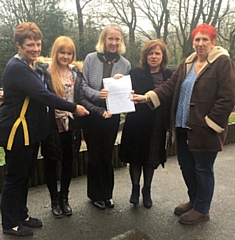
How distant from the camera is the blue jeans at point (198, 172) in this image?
2.82 m

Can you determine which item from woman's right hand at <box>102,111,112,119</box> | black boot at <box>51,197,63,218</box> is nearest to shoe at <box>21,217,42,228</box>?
black boot at <box>51,197,63,218</box>

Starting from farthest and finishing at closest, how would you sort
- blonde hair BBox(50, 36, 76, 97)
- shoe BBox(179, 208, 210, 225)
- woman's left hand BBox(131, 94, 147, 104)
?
1. shoe BBox(179, 208, 210, 225)
2. woman's left hand BBox(131, 94, 147, 104)
3. blonde hair BBox(50, 36, 76, 97)

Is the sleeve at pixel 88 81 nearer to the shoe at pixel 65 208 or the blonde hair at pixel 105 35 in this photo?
the blonde hair at pixel 105 35

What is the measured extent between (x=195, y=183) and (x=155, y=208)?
1.91ft

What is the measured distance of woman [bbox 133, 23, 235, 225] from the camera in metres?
2.57

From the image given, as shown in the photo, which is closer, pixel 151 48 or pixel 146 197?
pixel 151 48

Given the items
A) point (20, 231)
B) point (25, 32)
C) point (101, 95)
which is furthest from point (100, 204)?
point (25, 32)

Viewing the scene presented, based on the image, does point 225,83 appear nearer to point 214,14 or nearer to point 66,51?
point 66,51

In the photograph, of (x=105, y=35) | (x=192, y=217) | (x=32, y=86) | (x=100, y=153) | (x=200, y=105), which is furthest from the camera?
(x=100, y=153)

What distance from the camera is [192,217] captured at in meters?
3.04

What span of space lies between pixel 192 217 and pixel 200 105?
1.19m

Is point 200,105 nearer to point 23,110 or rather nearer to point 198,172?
point 198,172

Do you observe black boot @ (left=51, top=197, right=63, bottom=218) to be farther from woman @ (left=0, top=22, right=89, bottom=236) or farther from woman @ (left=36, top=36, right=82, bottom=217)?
woman @ (left=0, top=22, right=89, bottom=236)

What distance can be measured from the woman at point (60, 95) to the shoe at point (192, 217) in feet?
4.19
